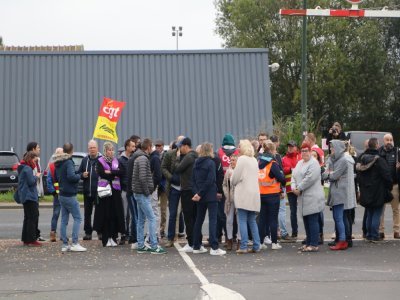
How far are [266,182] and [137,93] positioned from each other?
804 inches

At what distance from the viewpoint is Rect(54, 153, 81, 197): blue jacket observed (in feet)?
47.6

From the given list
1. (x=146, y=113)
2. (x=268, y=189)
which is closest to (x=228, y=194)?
(x=268, y=189)

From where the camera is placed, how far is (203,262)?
510 inches

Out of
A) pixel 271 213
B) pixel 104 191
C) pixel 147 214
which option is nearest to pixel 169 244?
pixel 147 214

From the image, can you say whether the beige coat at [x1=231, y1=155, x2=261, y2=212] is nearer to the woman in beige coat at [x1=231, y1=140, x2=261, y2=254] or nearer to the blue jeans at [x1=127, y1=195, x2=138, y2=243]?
the woman in beige coat at [x1=231, y1=140, x2=261, y2=254]

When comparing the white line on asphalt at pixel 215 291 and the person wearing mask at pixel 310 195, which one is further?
the person wearing mask at pixel 310 195

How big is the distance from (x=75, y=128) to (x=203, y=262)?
21448 mm

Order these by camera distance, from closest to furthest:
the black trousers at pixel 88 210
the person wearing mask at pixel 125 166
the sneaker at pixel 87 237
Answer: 1. the person wearing mask at pixel 125 166
2. the black trousers at pixel 88 210
3. the sneaker at pixel 87 237

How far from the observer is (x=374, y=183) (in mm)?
15000

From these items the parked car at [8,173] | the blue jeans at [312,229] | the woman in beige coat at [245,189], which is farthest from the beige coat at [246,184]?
the parked car at [8,173]

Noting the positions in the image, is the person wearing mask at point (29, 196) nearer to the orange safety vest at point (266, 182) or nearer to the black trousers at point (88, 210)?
the black trousers at point (88, 210)

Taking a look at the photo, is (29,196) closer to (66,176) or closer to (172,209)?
(66,176)

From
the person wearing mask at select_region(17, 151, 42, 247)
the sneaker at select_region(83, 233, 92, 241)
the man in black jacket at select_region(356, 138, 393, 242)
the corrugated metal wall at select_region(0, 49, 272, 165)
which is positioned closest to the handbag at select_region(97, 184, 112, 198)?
the person wearing mask at select_region(17, 151, 42, 247)

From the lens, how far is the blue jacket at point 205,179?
13.9m
